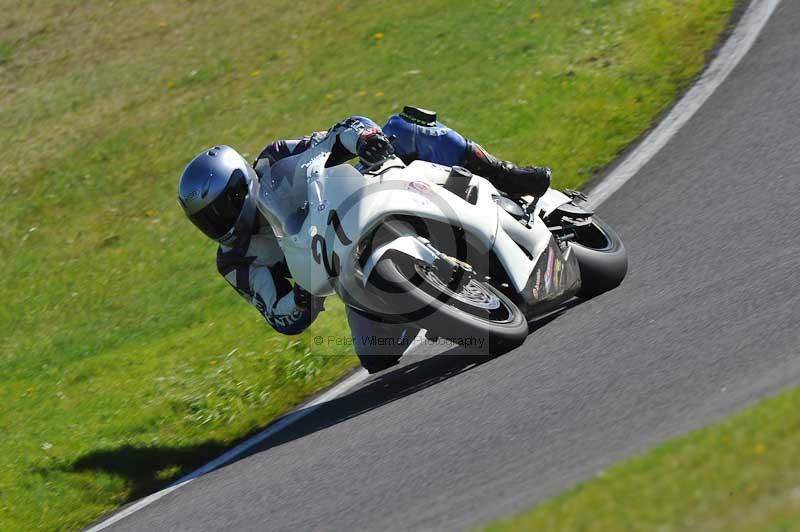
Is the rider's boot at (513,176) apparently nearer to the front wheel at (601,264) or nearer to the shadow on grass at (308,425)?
the front wheel at (601,264)

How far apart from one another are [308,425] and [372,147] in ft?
5.71

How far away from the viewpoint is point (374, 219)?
6.43m

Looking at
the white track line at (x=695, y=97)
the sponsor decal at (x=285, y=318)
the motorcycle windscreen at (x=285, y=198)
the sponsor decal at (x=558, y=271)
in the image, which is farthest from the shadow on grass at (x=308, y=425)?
the white track line at (x=695, y=97)

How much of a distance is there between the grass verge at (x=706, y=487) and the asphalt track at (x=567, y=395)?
31 cm

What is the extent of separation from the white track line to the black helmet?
308 centimetres

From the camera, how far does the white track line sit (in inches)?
378

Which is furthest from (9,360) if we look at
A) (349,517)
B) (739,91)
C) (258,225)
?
(739,91)

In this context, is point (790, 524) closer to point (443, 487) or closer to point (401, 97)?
point (443, 487)

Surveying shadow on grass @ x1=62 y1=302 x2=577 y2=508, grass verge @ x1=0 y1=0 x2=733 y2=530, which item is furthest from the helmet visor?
grass verge @ x1=0 y1=0 x2=733 y2=530

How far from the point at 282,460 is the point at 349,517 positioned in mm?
1329

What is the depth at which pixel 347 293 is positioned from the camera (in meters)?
6.62

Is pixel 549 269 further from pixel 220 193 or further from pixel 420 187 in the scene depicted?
pixel 220 193

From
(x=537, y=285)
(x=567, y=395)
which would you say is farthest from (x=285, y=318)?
(x=567, y=395)

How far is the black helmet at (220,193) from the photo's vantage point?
7.14 m
